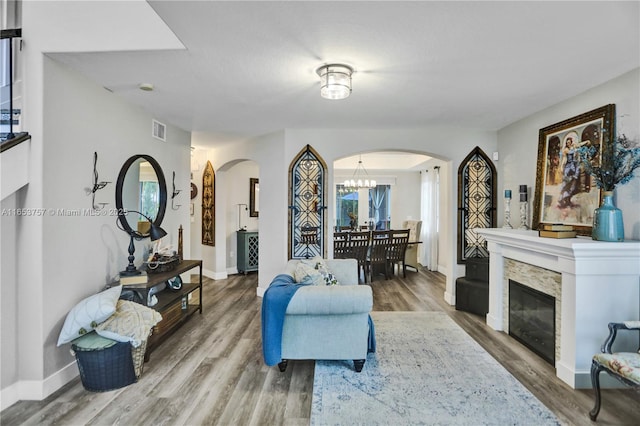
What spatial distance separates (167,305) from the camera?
3.51m

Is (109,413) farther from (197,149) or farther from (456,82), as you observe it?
(197,149)

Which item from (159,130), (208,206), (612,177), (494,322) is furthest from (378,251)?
(159,130)

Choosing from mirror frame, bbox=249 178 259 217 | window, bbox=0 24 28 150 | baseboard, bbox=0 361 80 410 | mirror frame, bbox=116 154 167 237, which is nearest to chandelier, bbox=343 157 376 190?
mirror frame, bbox=249 178 259 217

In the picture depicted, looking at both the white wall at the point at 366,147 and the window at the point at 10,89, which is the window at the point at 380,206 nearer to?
the white wall at the point at 366,147

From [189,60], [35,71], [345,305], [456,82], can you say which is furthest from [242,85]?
[345,305]

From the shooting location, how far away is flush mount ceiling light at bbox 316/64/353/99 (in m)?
2.65

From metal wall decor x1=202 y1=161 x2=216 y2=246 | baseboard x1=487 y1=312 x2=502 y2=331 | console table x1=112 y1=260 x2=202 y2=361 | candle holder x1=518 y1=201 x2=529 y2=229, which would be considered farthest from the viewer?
metal wall decor x1=202 y1=161 x2=216 y2=246

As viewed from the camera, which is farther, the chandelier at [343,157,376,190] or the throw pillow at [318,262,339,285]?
the chandelier at [343,157,376,190]

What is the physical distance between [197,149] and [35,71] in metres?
3.95

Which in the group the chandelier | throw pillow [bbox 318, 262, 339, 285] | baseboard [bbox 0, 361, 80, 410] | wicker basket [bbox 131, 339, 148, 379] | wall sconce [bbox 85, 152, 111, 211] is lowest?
baseboard [bbox 0, 361, 80, 410]

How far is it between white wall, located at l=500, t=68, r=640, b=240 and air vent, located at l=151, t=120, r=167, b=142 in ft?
14.5

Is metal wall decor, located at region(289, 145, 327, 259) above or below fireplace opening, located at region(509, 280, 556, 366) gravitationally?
above

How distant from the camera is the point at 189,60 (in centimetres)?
256

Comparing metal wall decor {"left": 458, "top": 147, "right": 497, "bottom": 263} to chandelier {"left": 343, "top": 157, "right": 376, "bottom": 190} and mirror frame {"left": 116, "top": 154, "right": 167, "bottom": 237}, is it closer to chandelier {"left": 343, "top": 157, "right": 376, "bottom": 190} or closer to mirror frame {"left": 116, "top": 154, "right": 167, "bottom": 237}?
chandelier {"left": 343, "top": 157, "right": 376, "bottom": 190}
